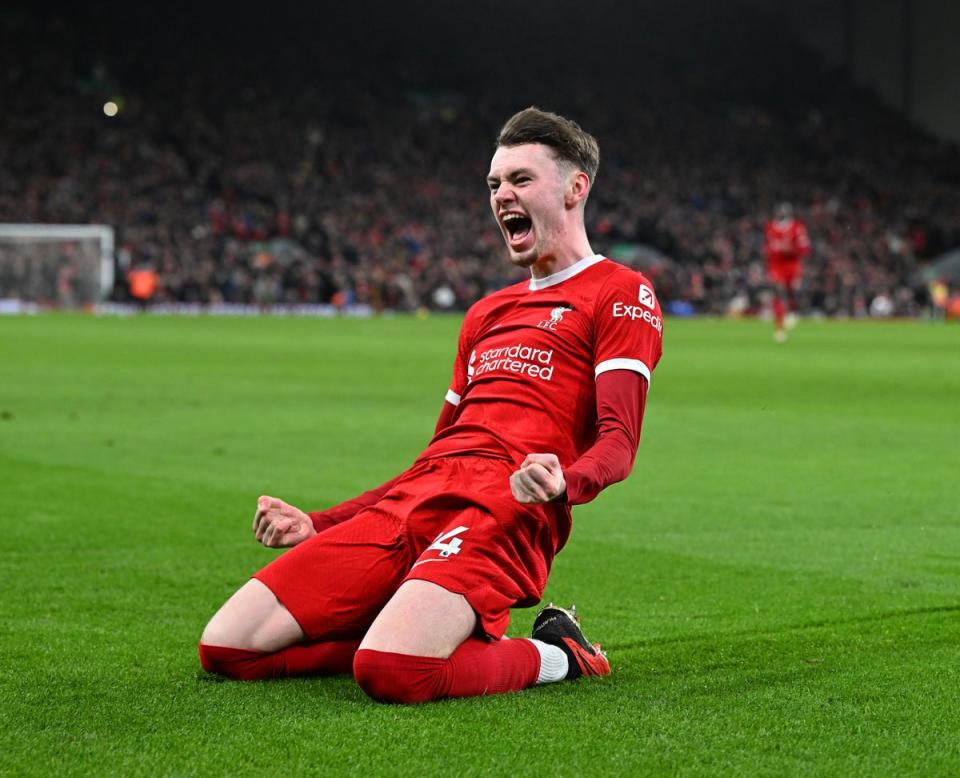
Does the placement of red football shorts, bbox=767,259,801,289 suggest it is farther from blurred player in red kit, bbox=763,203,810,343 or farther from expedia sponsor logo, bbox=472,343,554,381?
expedia sponsor logo, bbox=472,343,554,381

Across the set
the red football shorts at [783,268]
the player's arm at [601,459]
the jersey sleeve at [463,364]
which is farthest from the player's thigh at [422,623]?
the red football shorts at [783,268]

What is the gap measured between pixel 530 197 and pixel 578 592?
1.94 meters

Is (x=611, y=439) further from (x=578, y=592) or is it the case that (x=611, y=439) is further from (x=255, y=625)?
(x=578, y=592)

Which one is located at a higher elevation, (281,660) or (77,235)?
(77,235)

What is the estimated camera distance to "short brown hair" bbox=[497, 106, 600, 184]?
15.2 feet

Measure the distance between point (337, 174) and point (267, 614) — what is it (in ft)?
158

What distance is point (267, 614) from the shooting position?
174 inches

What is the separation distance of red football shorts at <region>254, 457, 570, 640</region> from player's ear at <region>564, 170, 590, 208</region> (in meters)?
0.82

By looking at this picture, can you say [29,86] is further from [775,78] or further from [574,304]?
[574,304]

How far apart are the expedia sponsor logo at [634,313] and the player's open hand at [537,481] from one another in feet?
2.37

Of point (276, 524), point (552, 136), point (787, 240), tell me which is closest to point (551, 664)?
point (276, 524)

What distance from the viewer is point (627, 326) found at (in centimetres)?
448

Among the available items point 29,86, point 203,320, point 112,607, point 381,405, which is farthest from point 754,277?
point 112,607

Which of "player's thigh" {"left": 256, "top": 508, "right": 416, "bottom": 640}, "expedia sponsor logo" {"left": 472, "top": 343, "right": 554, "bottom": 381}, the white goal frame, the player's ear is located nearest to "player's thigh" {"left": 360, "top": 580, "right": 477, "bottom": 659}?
"player's thigh" {"left": 256, "top": 508, "right": 416, "bottom": 640}
